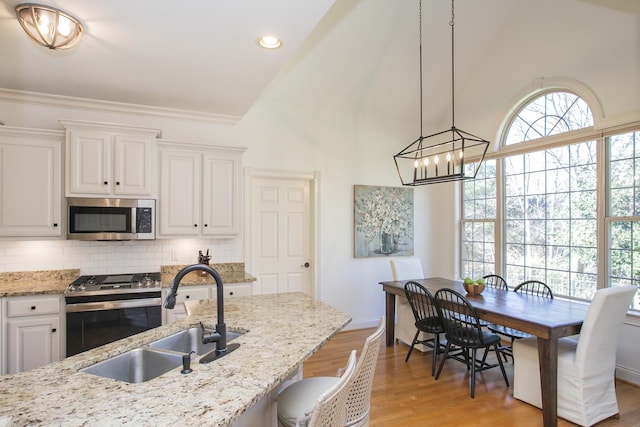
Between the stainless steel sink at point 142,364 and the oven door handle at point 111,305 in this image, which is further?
the oven door handle at point 111,305

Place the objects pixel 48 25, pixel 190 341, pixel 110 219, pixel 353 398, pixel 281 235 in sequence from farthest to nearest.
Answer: pixel 281 235
pixel 110 219
pixel 48 25
pixel 190 341
pixel 353 398

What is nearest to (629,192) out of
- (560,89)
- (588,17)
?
(560,89)

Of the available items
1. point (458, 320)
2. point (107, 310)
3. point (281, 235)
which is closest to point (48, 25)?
point (107, 310)

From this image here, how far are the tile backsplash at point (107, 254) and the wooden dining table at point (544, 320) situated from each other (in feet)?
9.36

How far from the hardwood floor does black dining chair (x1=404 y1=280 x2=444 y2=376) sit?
0.18m

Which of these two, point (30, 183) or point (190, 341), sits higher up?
point (30, 183)

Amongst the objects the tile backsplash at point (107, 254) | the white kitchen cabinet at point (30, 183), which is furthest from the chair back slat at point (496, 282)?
the white kitchen cabinet at point (30, 183)

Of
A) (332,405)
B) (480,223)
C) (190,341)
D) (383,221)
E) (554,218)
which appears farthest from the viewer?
(383,221)

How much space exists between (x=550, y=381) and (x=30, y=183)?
4621mm

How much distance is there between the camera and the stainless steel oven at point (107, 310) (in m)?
3.18

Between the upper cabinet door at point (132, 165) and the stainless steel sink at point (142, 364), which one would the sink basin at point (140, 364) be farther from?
the upper cabinet door at point (132, 165)

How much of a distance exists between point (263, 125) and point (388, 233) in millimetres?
2375

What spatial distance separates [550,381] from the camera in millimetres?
2645

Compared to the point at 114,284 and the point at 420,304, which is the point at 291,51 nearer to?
the point at 114,284
